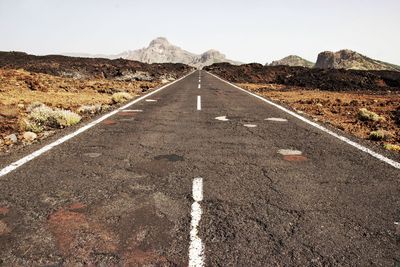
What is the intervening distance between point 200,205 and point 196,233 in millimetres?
622

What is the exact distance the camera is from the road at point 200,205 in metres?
3.10

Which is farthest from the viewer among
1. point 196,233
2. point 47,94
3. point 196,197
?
point 47,94

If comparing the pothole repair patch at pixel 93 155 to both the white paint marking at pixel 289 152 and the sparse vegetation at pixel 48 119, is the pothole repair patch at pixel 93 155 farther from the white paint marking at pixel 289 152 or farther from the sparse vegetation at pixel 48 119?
the sparse vegetation at pixel 48 119

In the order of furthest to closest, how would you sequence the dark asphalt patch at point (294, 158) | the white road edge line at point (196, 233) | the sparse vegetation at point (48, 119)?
the sparse vegetation at point (48, 119), the dark asphalt patch at point (294, 158), the white road edge line at point (196, 233)

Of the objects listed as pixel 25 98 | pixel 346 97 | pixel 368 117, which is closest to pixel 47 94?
pixel 25 98

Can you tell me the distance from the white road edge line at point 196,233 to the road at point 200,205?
0.01 meters

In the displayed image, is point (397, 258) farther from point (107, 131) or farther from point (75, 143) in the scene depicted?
point (107, 131)

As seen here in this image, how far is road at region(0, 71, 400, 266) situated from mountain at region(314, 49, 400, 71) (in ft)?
372

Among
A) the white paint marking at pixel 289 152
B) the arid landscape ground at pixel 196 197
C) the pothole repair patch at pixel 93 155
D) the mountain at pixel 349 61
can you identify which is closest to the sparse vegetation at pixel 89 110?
the arid landscape ground at pixel 196 197

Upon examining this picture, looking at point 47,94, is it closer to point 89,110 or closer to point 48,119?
point 89,110

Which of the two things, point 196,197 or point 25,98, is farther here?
point 25,98

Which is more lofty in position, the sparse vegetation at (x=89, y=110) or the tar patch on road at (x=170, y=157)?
the tar patch on road at (x=170, y=157)

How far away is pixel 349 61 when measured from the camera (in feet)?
471

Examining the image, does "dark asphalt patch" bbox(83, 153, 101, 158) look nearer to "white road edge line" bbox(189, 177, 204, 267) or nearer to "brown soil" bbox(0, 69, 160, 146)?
"white road edge line" bbox(189, 177, 204, 267)
